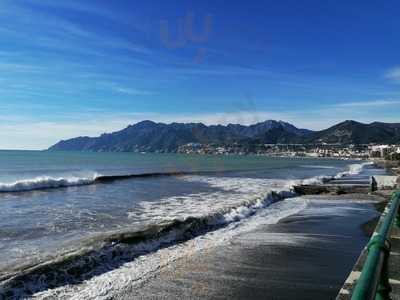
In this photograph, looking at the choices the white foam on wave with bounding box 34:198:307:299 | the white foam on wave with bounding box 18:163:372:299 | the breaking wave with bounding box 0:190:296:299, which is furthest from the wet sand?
the breaking wave with bounding box 0:190:296:299

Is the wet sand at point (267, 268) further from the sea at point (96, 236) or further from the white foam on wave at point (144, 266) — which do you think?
the sea at point (96, 236)

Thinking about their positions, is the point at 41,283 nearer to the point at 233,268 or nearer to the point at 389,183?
the point at 233,268

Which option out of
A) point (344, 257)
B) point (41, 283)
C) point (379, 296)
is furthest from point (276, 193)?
point (379, 296)

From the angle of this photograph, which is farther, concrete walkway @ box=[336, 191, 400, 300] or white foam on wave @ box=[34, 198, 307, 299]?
white foam on wave @ box=[34, 198, 307, 299]

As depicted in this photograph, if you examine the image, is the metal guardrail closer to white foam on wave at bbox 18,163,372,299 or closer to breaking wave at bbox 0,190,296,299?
white foam on wave at bbox 18,163,372,299

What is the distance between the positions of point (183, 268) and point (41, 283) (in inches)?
126

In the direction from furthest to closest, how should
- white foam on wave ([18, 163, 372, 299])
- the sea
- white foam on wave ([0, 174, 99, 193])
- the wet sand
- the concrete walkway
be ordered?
white foam on wave ([0, 174, 99, 193]) → the sea → white foam on wave ([18, 163, 372, 299]) → the wet sand → the concrete walkway

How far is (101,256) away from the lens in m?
10.8

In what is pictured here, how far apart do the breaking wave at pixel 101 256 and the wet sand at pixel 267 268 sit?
5.24 feet

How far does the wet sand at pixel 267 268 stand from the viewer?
822 centimetres

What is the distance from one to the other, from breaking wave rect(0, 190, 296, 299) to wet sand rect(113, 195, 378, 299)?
1.60 m

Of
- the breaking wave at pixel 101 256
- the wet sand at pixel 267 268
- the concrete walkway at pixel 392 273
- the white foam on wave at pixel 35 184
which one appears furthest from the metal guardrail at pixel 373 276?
the white foam on wave at pixel 35 184

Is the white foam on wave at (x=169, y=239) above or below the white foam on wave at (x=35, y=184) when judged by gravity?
below

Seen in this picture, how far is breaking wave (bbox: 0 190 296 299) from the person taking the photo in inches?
339
